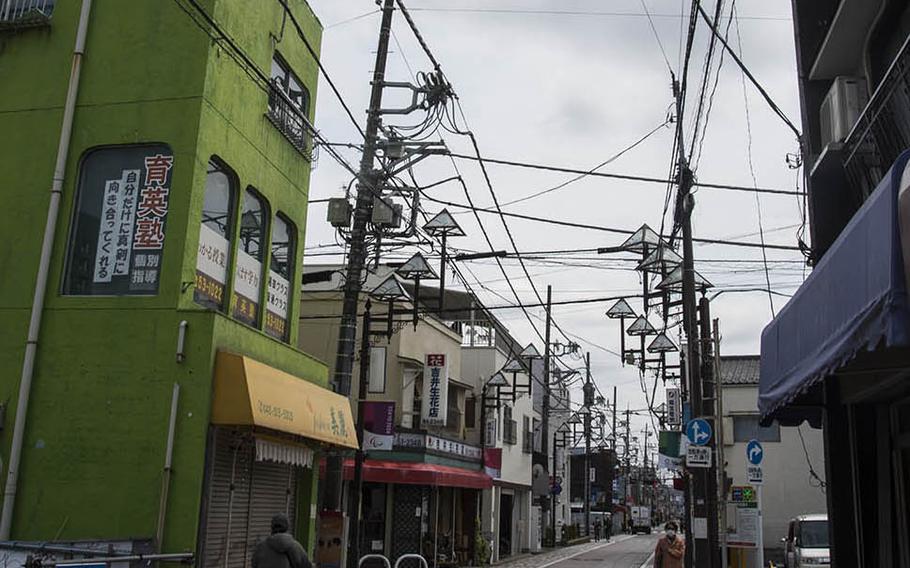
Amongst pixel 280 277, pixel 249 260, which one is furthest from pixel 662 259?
pixel 249 260

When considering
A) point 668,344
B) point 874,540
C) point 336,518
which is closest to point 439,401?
point 668,344

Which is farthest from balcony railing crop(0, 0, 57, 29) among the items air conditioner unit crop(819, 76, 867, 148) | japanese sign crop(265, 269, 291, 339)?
air conditioner unit crop(819, 76, 867, 148)

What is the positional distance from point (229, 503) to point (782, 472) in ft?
89.7

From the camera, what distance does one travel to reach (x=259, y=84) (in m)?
12.9

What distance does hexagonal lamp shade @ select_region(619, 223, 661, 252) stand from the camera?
15836 mm

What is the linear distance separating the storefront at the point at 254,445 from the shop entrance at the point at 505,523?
23.9 meters

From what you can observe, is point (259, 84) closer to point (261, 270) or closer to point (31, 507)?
point (261, 270)

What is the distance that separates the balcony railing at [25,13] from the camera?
39.5 feet

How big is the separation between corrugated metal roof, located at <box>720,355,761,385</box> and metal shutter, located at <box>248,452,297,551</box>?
24991 millimetres

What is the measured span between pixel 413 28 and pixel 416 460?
51.8 ft

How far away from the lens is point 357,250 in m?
14.6

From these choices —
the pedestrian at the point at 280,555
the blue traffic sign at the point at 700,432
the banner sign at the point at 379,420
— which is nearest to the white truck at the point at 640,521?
the banner sign at the point at 379,420

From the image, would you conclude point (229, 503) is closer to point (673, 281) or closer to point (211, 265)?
point (211, 265)

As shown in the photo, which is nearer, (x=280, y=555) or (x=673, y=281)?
(x=280, y=555)
